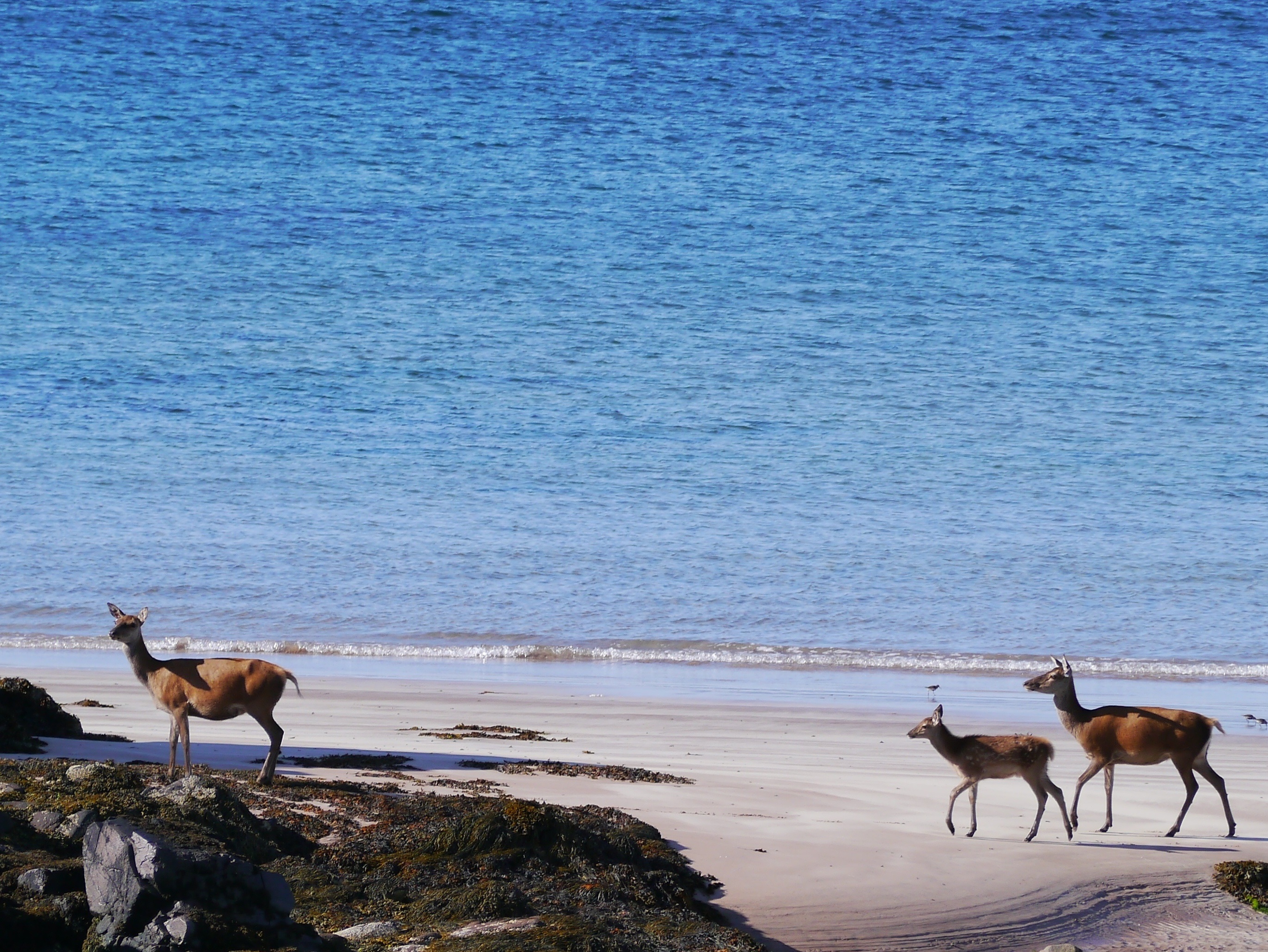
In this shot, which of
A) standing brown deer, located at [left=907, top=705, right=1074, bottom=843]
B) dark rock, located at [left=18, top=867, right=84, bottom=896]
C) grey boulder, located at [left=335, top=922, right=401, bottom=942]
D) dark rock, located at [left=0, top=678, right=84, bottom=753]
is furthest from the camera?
dark rock, located at [left=0, top=678, right=84, bottom=753]

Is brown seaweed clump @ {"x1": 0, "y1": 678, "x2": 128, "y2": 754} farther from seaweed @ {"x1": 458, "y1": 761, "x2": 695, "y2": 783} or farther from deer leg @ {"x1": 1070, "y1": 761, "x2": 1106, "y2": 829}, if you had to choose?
deer leg @ {"x1": 1070, "y1": 761, "x2": 1106, "y2": 829}

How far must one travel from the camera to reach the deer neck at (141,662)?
9.52 meters

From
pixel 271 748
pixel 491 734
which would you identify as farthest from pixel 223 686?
pixel 491 734

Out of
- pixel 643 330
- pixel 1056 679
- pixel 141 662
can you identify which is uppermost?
pixel 643 330

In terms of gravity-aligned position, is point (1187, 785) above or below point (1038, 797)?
above

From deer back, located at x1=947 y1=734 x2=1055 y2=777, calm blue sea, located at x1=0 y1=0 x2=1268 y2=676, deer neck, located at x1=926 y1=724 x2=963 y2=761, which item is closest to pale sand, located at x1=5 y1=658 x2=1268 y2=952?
deer back, located at x1=947 y1=734 x2=1055 y2=777

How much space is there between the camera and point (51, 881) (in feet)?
18.4

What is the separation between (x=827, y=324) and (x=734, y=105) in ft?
46.7

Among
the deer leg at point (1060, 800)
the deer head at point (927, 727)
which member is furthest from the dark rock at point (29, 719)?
the deer leg at point (1060, 800)

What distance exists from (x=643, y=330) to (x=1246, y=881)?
3002 cm

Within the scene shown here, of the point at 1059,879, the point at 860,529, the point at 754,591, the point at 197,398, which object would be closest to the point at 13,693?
the point at 1059,879

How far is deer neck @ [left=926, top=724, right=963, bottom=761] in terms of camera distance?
29.3ft

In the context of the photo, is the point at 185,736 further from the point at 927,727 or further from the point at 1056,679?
the point at 1056,679

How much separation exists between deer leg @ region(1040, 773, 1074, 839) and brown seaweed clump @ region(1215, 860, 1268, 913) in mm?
895
